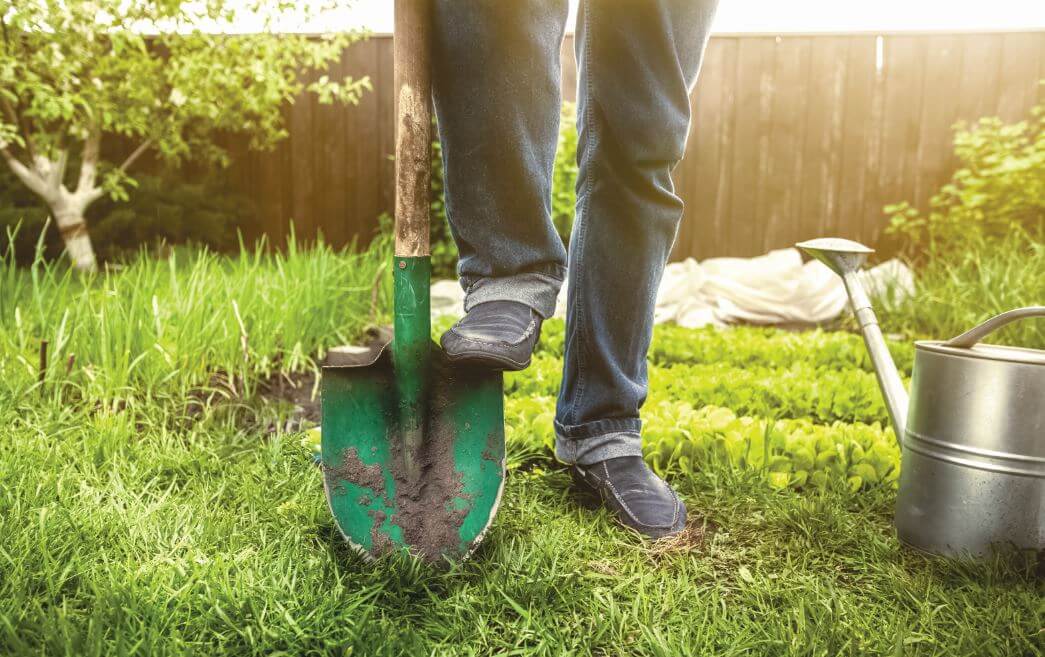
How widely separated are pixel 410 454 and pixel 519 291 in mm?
321

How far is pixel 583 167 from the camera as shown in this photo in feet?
4.50

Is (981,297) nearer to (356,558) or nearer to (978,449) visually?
(978,449)

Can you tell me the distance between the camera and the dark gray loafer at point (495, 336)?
108 cm

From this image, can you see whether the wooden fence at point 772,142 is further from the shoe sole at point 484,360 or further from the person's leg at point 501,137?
the shoe sole at point 484,360

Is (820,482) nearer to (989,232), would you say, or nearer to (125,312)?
(125,312)

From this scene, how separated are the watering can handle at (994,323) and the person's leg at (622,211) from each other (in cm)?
53

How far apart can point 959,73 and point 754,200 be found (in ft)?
5.65

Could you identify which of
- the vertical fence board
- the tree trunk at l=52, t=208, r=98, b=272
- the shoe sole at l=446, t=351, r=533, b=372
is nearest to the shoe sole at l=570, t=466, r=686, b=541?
the shoe sole at l=446, t=351, r=533, b=372

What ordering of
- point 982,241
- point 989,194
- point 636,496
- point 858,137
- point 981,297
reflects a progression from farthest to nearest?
point 858,137 < point 989,194 < point 982,241 < point 981,297 < point 636,496

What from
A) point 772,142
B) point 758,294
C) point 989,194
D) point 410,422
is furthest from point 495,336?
point 772,142

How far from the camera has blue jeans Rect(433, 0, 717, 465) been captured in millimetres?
1160

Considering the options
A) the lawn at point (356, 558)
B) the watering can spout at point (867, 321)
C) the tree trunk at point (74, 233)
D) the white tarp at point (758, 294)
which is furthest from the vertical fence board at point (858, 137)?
the tree trunk at point (74, 233)

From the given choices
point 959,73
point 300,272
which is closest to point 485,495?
point 300,272

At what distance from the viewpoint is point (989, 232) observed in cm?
468
